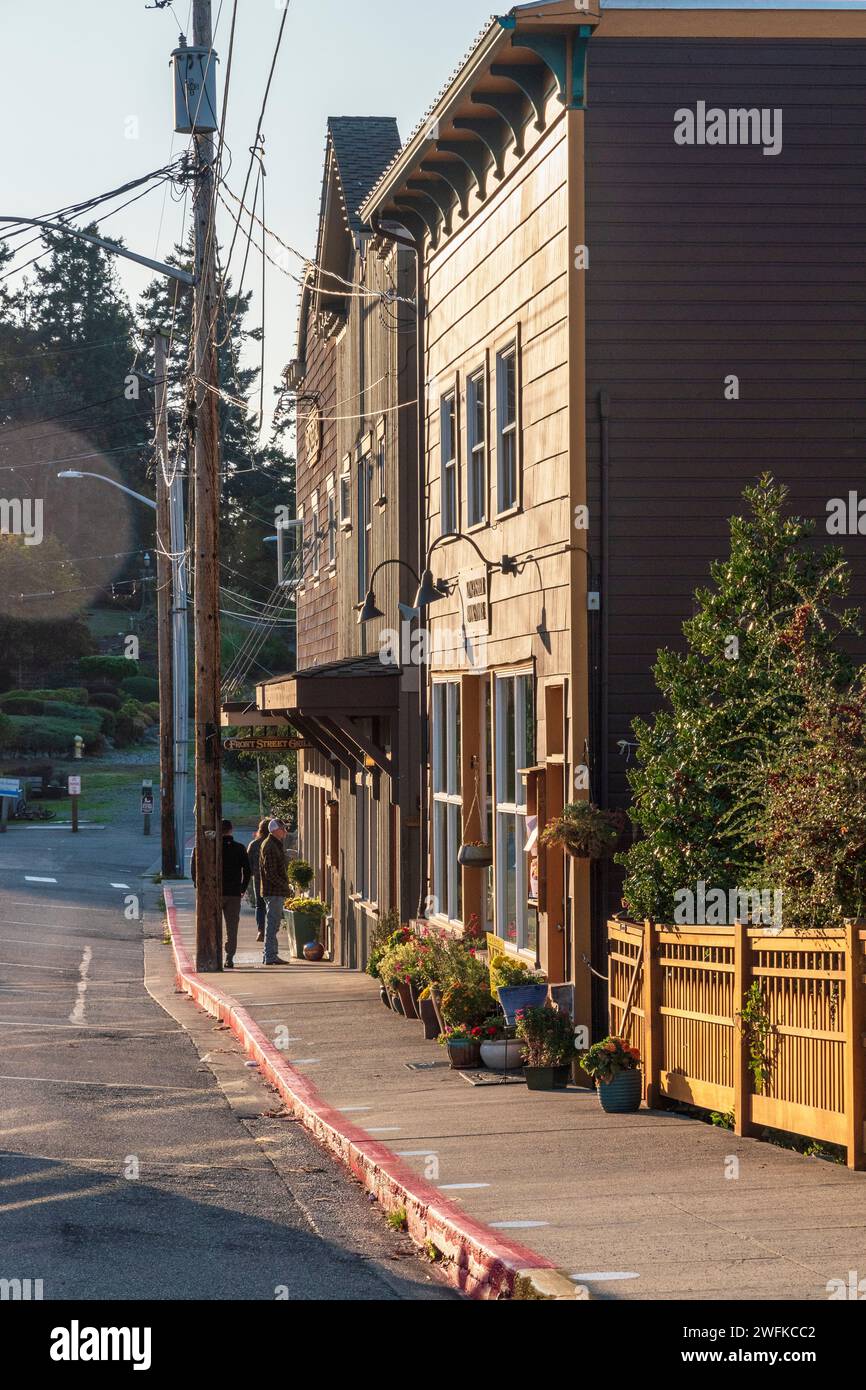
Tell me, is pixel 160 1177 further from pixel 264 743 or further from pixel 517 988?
pixel 264 743

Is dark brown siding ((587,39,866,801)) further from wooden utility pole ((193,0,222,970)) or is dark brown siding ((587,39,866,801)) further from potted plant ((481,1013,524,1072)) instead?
wooden utility pole ((193,0,222,970))

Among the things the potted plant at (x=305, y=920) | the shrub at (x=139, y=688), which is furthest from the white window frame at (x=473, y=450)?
the shrub at (x=139, y=688)

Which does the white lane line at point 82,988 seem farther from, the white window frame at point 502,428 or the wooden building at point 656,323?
the white window frame at point 502,428

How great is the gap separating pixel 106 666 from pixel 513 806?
6435 centimetres

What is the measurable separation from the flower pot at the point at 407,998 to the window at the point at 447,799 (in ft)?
2.67

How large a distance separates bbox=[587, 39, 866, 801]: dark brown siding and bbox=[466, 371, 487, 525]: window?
3307 mm

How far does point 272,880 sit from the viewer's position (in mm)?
23797

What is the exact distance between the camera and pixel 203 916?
21.8m

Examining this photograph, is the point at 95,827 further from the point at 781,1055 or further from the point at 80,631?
the point at 781,1055

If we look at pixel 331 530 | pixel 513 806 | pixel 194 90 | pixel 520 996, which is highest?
pixel 194 90

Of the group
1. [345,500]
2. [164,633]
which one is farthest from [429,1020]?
[164,633]

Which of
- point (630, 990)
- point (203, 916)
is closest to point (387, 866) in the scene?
point (203, 916)

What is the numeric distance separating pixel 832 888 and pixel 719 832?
1.64 metres

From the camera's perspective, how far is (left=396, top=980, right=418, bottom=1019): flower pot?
17031 mm
